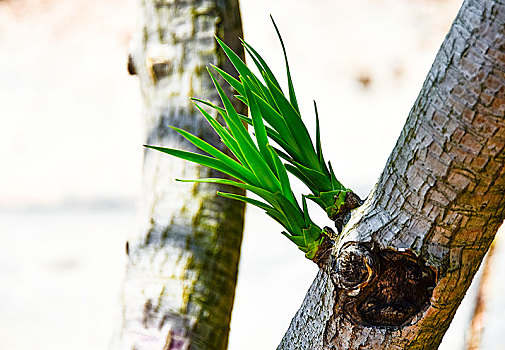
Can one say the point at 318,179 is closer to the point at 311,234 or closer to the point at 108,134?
the point at 311,234

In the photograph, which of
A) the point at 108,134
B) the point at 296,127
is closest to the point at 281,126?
the point at 296,127

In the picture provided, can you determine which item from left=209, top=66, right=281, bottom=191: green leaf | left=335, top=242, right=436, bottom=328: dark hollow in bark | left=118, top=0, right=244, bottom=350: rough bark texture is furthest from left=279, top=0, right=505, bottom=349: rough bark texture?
left=118, top=0, right=244, bottom=350: rough bark texture

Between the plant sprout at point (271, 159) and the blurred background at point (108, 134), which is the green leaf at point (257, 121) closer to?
the plant sprout at point (271, 159)

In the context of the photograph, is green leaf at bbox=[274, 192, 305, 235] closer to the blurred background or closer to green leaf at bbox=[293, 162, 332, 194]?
green leaf at bbox=[293, 162, 332, 194]

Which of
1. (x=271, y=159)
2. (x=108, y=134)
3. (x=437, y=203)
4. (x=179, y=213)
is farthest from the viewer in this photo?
(x=108, y=134)

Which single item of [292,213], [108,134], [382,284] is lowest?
[382,284]

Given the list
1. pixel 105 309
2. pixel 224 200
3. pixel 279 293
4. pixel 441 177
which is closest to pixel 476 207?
pixel 441 177

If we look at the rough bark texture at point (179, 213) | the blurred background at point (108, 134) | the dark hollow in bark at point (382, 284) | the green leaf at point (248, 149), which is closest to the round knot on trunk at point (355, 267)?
the dark hollow in bark at point (382, 284)

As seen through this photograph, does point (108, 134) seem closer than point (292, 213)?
No
